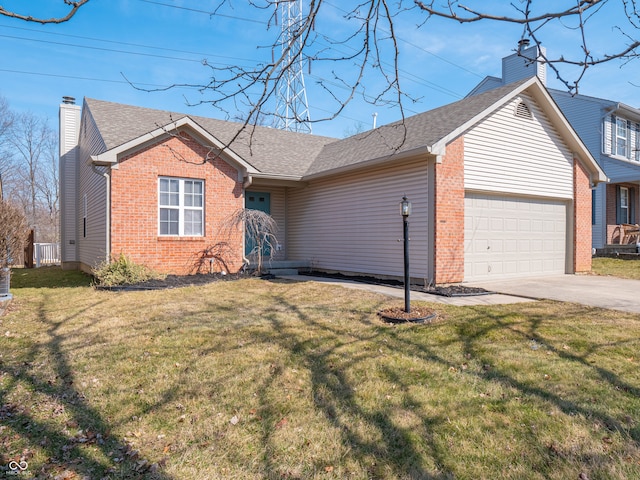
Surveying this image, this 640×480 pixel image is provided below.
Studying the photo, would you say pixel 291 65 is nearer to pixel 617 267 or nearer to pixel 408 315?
pixel 408 315

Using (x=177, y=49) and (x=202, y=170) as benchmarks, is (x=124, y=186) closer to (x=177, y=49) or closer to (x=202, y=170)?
(x=202, y=170)

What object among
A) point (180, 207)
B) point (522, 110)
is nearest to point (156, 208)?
point (180, 207)

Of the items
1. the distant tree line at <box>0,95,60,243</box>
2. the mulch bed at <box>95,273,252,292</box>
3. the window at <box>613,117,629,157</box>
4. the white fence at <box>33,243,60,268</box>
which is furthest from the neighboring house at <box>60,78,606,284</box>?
the distant tree line at <box>0,95,60,243</box>

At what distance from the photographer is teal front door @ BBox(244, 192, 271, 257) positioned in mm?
14891

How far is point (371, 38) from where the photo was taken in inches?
157

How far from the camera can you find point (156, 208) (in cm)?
1154

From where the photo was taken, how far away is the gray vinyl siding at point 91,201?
38.5 feet

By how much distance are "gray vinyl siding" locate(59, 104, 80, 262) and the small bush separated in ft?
25.5

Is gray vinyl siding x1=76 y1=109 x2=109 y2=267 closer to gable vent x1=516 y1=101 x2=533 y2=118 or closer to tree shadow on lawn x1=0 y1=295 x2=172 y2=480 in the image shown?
tree shadow on lawn x1=0 y1=295 x2=172 y2=480

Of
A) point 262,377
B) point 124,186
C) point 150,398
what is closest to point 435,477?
point 262,377

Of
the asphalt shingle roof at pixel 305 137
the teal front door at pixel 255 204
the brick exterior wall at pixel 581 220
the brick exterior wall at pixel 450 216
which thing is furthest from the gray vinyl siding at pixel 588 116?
the teal front door at pixel 255 204

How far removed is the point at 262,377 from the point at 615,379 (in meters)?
3.66

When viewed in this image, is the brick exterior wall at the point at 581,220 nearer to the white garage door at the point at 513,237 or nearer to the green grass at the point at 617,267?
the white garage door at the point at 513,237

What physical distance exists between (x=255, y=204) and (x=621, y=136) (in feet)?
59.8
